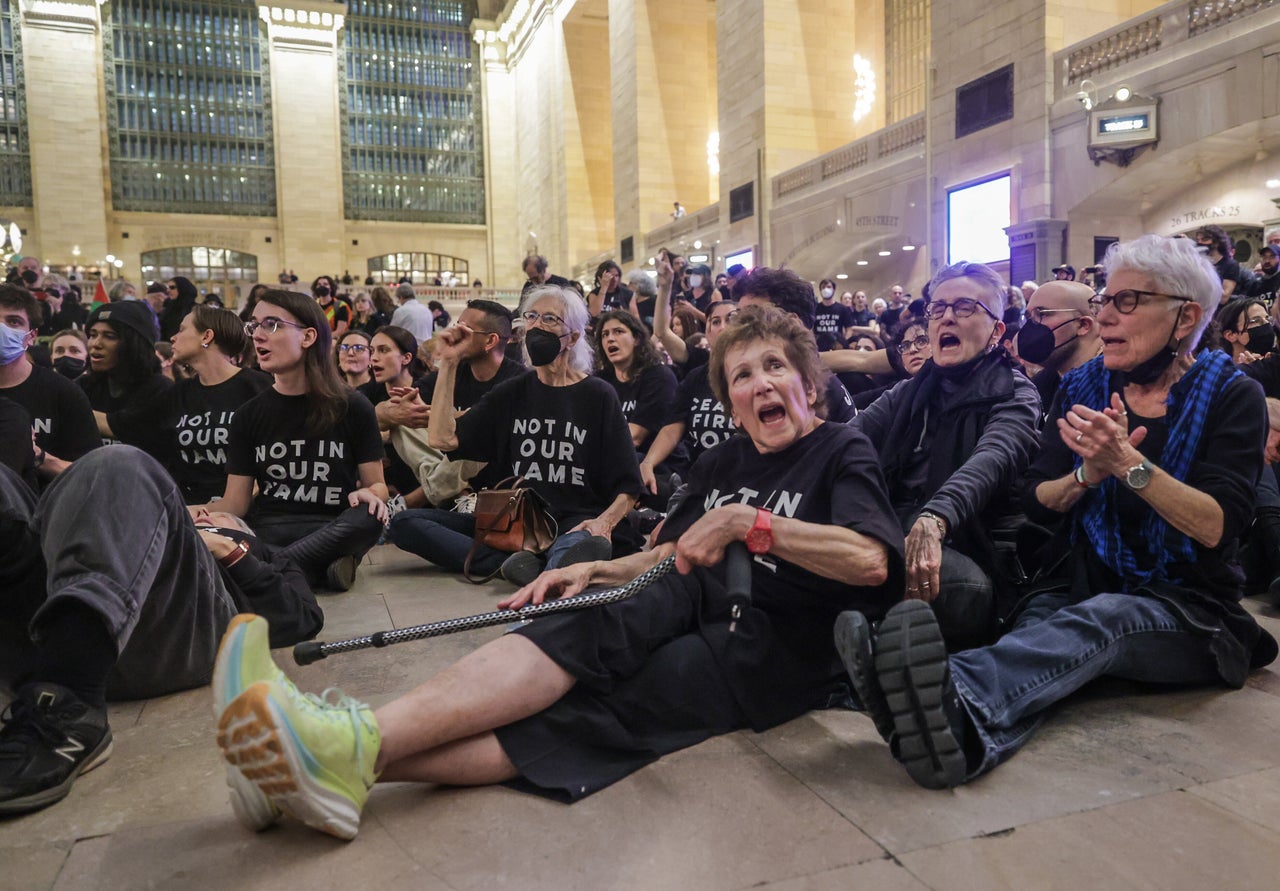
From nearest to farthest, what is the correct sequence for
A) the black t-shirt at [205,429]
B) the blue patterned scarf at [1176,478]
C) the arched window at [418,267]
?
the blue patterned scarf at [1176,478] < the black t-shirt at [205,429] < the arched window at [418,267]

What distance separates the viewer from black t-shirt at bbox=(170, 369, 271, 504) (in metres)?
4.51

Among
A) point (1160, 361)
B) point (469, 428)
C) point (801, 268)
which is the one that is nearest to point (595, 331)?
point (469, 428)

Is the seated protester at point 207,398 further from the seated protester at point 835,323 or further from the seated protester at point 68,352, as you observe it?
the seated protester at point 835,323

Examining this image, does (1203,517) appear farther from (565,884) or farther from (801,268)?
(801,268)

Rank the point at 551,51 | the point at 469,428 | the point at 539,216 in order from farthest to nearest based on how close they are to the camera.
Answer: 1. the point at 539,216
2. the point at 551,51
3. the point at 469,428

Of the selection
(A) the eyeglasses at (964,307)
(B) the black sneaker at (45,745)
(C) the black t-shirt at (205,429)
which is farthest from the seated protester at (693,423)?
(B) the black sneaker at (45,745)

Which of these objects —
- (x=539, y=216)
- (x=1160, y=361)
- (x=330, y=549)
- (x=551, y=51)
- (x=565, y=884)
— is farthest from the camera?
(x=539, y=216)

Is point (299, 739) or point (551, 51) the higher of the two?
point (551, 51)

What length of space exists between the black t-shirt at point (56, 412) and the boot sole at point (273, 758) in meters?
2.58

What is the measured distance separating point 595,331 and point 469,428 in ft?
5.31

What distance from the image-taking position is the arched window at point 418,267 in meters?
40.0

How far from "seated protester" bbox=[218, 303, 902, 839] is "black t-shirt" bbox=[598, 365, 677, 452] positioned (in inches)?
103

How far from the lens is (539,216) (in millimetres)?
35188

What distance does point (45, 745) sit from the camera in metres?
2.15
